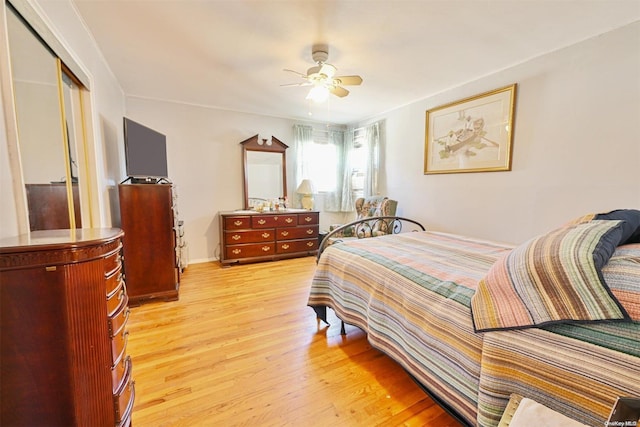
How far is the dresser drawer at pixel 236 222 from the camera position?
3895mm

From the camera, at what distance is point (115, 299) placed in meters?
1.09

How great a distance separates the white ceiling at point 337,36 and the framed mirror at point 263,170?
124 centimetres

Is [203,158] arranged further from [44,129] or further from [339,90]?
[44,129]

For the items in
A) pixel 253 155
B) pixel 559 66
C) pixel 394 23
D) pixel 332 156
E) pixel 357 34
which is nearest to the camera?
pixel 394 23

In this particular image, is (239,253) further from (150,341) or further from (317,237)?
(150,341)

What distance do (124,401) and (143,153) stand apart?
8.43 feet

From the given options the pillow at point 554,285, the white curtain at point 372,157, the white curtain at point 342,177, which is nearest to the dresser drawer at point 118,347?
the pillow at point 554,285

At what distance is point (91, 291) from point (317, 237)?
3.77 meters

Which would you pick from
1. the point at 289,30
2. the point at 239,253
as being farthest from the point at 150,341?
the point at 289,30

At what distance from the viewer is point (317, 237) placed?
4633 millimetres

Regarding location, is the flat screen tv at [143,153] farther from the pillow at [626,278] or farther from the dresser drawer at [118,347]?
the pillow at [626,278]

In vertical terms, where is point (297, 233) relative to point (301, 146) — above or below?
below

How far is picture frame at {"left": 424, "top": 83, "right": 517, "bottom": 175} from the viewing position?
2748 mm

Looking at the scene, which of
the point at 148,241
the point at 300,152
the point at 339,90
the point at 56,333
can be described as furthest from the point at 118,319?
the point at 300,152
